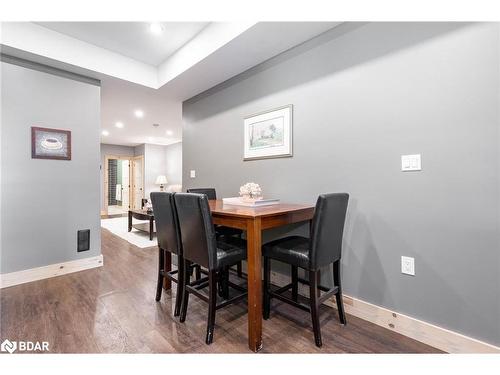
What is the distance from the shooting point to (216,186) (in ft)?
10.3

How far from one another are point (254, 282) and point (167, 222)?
0.90m

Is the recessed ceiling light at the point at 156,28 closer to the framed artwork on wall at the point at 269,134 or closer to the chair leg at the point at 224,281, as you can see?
the framed artwork on wall at the point at 269,134

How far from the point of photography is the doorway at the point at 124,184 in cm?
787

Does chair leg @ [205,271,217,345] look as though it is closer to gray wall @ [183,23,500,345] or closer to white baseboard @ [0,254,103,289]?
gray wall @ [183,23,500,345]

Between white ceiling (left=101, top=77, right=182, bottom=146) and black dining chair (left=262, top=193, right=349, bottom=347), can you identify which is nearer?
black dining chair (left=262, top=193, right=349, bottom=347)

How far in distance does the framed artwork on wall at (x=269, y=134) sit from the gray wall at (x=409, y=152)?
0.10 metres

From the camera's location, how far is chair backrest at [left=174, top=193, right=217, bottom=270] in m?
1.47

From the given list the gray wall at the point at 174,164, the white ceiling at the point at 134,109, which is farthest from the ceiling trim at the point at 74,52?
the gray wall at the point at 174,164

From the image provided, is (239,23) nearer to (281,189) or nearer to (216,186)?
(281,189)

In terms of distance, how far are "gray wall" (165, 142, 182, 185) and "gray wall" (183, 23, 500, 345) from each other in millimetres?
5884

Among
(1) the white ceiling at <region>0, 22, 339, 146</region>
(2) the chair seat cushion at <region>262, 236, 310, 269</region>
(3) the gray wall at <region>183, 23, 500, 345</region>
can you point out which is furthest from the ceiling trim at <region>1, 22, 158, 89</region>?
(2) the chair seat cushion at <region>262, 236, 310, 269</region>

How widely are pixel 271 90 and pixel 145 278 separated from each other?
8.10 ft

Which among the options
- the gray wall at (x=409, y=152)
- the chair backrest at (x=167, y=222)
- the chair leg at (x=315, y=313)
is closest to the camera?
the gray wall at (x=409, y=152)
